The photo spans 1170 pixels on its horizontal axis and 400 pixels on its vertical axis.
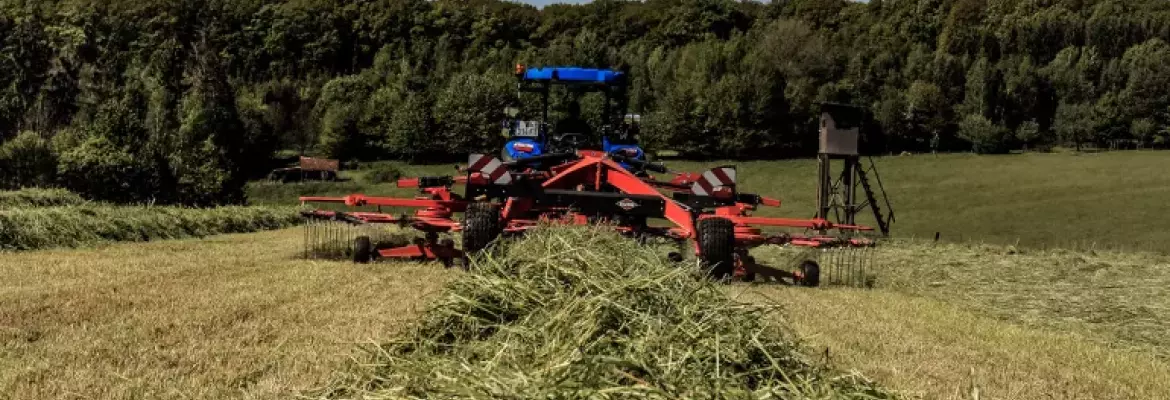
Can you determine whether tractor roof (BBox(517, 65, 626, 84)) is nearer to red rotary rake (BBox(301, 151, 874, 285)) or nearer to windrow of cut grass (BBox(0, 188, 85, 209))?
red rotary rake (BBox(301, 151, 874, 285))

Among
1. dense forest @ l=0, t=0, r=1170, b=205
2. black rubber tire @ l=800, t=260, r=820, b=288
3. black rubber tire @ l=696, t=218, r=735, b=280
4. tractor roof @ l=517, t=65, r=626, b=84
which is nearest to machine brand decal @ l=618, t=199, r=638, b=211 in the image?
black rubber tire @ l=696, t=218, r=735, b=280

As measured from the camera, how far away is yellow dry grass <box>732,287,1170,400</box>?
212 inches

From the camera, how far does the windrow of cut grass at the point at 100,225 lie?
12.8m

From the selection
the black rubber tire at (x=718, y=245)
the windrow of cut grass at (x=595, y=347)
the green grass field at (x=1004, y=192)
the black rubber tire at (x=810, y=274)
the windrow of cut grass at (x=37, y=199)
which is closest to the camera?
the windrow of cut grass at (x=595, y=347)

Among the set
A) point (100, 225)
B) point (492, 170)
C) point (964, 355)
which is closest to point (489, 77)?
point (100, 225)

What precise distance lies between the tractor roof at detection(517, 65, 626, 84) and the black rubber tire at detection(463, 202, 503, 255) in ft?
12.4

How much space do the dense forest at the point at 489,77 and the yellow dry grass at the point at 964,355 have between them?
772 cm

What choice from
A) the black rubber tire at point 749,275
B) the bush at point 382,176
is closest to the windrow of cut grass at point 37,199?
the black rubber tire at point 749,275

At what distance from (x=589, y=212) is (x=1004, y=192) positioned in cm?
4475

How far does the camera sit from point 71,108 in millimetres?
55250

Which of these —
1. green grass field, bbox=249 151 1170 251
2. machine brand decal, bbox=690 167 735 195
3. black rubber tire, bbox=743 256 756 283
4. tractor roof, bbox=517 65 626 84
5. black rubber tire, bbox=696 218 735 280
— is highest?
tractor roof, bbox=517 65 626 84

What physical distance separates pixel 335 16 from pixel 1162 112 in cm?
→ 8582

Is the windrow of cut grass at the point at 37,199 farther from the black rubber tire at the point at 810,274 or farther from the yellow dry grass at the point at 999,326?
the yellow dry grass at the point at 999,326

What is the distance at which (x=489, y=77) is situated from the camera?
73.6 m
